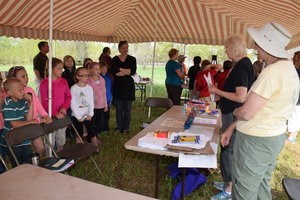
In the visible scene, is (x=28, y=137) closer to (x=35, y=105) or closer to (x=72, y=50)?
(x=35, y=105)

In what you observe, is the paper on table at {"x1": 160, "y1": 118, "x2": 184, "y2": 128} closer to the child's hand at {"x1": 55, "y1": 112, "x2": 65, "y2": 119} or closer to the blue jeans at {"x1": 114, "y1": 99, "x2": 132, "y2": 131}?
the child's hand at {"x1": 55, "y1": 112, "x2": 65, "y2": 119}

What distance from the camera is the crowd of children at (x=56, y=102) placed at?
118 inches

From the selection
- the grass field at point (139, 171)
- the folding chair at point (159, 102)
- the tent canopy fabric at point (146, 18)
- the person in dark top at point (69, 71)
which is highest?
the tent canopy fabric at point (146, 18)

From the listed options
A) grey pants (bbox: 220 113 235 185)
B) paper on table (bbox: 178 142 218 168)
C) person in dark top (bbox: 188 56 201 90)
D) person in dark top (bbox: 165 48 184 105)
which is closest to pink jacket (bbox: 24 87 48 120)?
paper on table (bbox: 178 142 218 168)

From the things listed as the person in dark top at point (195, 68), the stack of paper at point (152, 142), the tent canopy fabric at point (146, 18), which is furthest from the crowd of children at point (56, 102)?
the person in dark top at point (195, 68)

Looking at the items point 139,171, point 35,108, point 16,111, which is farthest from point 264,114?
point 35,108

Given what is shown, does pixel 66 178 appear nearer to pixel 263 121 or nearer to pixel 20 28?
pixel 263 121

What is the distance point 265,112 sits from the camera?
6.46 feet

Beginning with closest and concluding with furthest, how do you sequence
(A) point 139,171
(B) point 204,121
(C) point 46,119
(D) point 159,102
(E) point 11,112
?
(E) point 11,112 → (B) point 204,121 → (C) point 46,119 → (A) point 139,171 → (D) point 159,102

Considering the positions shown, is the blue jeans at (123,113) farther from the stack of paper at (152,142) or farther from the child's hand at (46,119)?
the stack of paper at (152,142)

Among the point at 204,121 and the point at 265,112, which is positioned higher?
the point at 265,112

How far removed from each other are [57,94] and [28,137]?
1.21m

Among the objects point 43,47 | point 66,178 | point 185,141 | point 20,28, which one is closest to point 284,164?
point 185,141

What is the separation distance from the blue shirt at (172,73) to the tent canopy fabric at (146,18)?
90 cm
